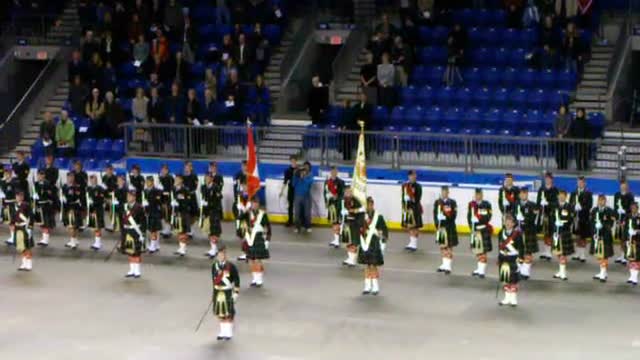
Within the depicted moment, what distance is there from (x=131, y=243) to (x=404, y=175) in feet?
24.5

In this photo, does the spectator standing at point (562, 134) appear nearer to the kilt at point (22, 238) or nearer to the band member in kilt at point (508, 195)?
the band member in kilt at point (508, 195)

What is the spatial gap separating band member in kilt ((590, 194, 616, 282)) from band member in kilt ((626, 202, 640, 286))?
0.49m

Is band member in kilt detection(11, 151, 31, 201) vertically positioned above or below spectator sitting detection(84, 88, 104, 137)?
below

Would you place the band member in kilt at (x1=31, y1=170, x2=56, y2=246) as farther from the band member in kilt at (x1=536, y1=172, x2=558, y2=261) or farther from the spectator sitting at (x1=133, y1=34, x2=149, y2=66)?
the band member in kilt at (x1=536, y1=172, x2=558, y2=261)

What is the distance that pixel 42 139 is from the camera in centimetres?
3794

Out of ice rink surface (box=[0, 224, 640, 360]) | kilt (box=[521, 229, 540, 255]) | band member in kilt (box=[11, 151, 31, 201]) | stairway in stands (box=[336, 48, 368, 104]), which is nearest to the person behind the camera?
ice rink surface (box=[0, 224, 640, 360])

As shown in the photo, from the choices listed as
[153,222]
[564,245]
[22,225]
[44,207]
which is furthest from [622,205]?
[44,207]

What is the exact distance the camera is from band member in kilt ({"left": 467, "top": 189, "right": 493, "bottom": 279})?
95.4 ft

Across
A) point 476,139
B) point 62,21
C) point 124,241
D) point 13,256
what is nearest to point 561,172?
point 476,139

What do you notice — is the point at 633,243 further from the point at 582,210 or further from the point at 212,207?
the point at 212,207

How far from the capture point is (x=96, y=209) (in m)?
32.4

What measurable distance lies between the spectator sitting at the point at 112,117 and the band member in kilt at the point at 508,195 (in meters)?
11.5

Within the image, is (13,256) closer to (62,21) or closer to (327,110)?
(327,110)

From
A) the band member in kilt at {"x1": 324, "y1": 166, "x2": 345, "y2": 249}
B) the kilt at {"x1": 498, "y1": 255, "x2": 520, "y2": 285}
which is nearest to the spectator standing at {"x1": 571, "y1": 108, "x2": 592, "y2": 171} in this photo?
the band member in kilt at {"x1": 324, "y1": 166, "x2": 345, "y2": 249}
